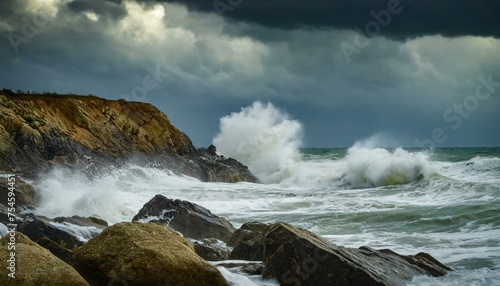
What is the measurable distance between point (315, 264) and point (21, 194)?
35.8 feet

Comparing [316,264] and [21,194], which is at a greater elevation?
[21,194]

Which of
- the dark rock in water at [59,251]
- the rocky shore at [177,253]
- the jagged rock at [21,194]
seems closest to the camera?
the rocky shore at [177,253]

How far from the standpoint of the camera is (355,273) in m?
7.74

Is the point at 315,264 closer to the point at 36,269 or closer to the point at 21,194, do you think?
the point at 36,269

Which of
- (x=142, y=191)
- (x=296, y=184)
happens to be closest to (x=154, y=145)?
(x=296, y=184)

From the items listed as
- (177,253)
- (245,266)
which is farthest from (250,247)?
(177,253)

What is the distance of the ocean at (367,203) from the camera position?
12.7 metres

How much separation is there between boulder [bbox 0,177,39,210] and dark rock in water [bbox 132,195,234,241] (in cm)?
362

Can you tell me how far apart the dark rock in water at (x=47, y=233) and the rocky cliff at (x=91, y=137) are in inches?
514

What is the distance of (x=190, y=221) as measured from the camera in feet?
44.9

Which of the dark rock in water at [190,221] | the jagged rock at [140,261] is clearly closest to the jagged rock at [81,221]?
the dark rock in water at [190,221]

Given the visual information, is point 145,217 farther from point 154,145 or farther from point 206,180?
point 154,145

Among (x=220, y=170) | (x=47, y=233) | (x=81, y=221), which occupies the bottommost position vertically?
(x=47, y=233)

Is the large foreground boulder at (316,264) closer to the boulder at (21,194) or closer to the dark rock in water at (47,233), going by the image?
the dark rock in water at (47,233)
